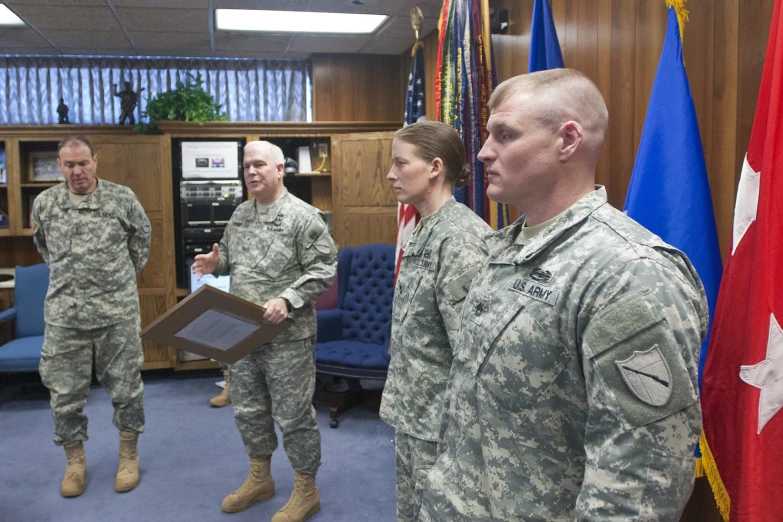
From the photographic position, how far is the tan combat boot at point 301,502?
104 inches

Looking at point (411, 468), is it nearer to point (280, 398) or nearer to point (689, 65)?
point (280, 398)

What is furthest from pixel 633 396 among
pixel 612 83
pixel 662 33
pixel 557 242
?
pixel 612 83

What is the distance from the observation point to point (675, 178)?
5.33 feet

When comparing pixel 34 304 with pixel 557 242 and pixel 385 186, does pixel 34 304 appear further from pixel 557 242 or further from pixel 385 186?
pixel 557 242

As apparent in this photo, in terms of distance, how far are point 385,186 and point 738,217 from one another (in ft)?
11.6

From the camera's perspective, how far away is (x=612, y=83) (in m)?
2.27

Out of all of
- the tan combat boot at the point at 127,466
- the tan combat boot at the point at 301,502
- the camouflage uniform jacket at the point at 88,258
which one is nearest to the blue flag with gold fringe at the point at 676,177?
the tan combat boot at the point at 301,502

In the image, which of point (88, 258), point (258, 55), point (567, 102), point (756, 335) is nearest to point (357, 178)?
point (258, 55)

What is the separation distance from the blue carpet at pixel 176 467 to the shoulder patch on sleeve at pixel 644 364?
6.90ft

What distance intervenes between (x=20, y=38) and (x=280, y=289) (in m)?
3.49

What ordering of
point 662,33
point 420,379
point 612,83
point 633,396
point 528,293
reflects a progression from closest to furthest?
point 633,396 < point 528,293 < point 420,379 < point 662,33 < point 612,83

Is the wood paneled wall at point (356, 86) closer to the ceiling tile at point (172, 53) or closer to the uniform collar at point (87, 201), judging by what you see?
the ceiling tile at point (172, 53)

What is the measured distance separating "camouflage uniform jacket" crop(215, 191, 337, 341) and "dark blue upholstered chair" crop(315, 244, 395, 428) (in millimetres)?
1452

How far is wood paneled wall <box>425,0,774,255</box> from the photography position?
1.64 meters
